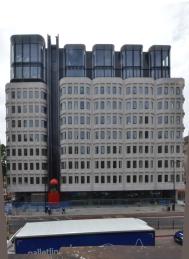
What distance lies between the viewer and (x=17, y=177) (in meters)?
56.3

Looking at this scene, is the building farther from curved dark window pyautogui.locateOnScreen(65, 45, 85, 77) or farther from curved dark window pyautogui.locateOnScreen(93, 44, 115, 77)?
curved dark window pyautogui.locateOnScreen(93, 44, 115, 77)

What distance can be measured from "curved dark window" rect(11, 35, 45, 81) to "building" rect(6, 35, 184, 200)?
10.1ft

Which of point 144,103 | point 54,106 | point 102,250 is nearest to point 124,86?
point 144,103

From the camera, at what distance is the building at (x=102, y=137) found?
185 feet

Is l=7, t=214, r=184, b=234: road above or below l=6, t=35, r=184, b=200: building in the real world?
below

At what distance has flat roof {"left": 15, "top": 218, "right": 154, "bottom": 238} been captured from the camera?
18.4 meters

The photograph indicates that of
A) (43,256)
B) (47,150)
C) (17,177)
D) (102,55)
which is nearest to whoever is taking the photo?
(43,256)

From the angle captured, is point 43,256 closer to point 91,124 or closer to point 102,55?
point 91,124

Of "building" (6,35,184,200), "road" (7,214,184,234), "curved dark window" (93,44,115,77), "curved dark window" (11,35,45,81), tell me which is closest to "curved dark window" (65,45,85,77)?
"curved dark window" (93,44,115,77)

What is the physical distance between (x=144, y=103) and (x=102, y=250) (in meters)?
54.7

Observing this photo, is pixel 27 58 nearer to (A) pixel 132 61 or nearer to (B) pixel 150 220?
(A) pixel 132 61

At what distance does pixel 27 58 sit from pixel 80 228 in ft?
158

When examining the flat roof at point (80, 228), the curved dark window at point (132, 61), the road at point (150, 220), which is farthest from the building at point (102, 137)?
the flat roof at point (80, 228)

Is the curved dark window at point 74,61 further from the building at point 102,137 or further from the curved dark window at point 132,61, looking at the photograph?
the curved dark window at point 132,61
